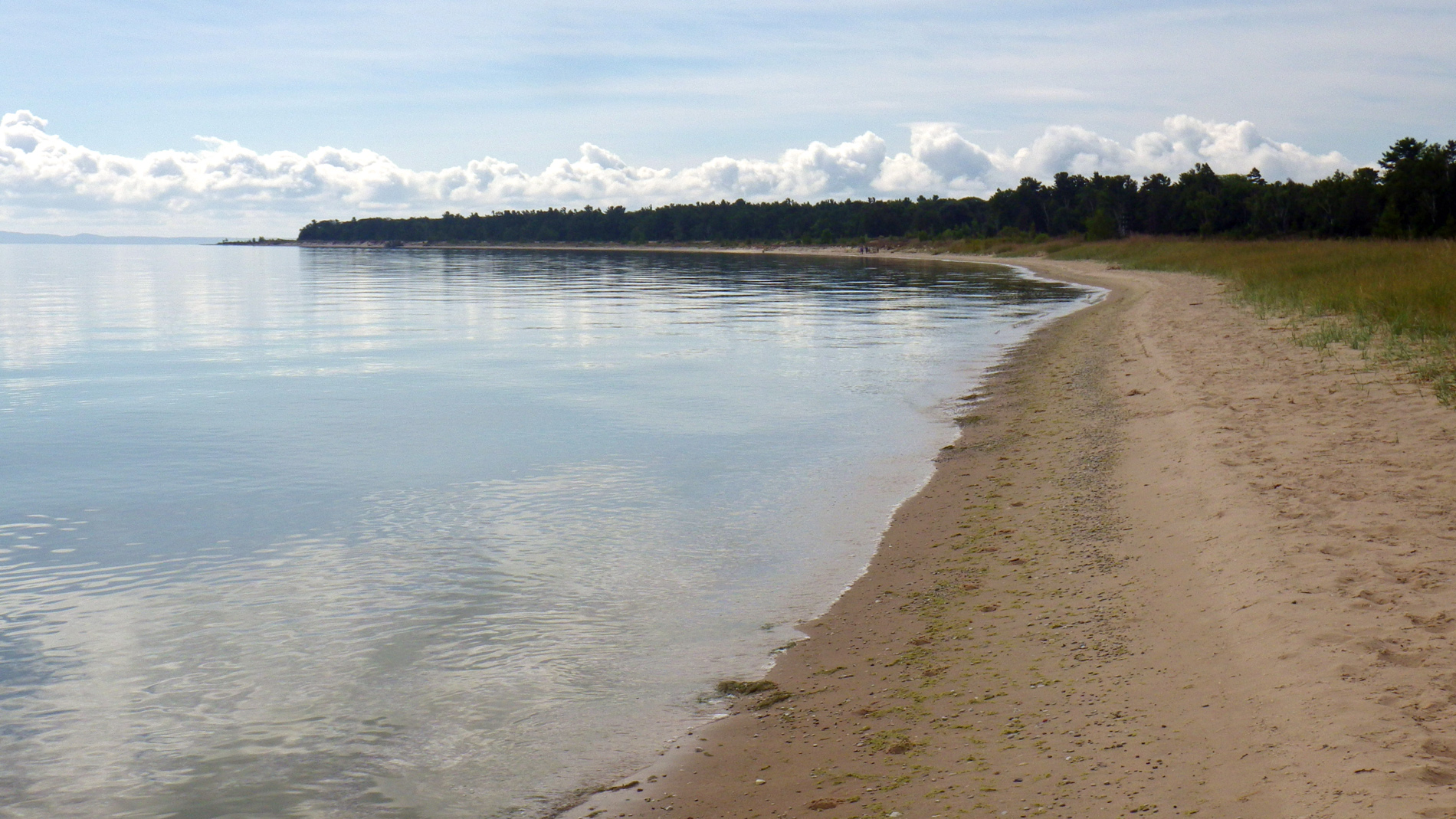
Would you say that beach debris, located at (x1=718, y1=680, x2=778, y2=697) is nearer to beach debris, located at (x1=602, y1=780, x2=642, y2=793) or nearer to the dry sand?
the dry sand

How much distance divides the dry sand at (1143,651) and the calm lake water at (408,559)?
0.75 metres

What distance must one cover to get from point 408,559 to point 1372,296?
18.7m

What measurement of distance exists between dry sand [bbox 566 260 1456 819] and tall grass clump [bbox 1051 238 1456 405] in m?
3.24

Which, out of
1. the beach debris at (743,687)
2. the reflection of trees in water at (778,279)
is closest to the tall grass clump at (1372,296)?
the beach debris at (743,687)

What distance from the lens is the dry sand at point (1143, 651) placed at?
4887 millimetres

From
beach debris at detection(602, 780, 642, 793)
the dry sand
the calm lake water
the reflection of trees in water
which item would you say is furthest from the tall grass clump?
the reflection of trees in water

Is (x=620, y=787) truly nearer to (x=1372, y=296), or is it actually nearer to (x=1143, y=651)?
(x=1143, y=651)

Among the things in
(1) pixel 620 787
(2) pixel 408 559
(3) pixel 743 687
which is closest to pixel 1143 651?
(3) pixel 743 687

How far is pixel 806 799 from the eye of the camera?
5.23 m

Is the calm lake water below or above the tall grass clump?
below

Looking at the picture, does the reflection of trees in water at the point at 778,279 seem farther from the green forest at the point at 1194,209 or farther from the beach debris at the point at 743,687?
the beach debris at the point at 743,687

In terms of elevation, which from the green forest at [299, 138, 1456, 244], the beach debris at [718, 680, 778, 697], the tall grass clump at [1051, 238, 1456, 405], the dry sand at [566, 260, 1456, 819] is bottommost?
the beach debris at [718, 680, 778, 697]

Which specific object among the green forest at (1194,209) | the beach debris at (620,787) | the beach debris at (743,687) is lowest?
the beach debris at (620,787)

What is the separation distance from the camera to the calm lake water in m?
6.32
